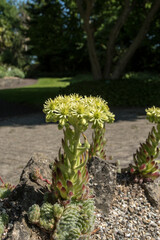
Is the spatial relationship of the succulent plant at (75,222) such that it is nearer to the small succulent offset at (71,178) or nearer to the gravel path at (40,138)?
the small succulent offset at (71,178)

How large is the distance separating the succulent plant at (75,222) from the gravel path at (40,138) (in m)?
2.39

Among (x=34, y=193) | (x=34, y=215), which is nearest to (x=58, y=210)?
(x=34, y=215)

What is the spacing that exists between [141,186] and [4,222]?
1970 mm

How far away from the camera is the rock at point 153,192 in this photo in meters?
3.26

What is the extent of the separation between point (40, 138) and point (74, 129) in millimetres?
5291

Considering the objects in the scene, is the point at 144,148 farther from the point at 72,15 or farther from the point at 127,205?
the point at 72,15

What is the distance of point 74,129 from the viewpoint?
2.34 m

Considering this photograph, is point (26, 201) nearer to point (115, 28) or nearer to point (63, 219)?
point (63, 219)

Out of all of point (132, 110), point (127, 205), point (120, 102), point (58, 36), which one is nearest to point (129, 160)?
point (127, 205)

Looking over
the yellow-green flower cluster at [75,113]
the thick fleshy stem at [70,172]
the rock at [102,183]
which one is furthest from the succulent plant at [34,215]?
the rock at [102,183]

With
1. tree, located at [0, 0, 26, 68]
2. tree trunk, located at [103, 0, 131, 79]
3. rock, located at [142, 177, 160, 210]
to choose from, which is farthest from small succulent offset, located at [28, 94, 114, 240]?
tree, located at [0, 0, 26, 68]

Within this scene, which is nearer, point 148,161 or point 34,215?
point 34,215

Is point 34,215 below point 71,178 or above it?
below

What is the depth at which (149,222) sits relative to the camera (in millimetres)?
2994
